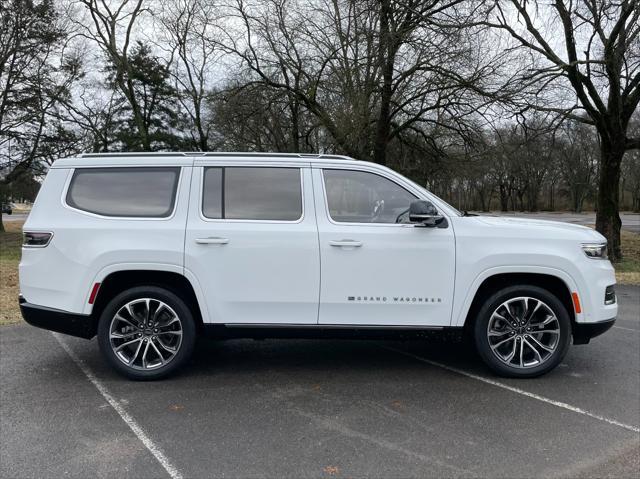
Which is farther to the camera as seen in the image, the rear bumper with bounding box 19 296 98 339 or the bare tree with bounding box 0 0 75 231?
the bare tree with bounding box 0 0 75 231

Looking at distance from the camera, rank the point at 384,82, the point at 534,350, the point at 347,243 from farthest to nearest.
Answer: the point at 384,82
the point at 534,350
the point at 347,243

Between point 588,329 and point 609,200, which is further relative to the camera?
point 609,200

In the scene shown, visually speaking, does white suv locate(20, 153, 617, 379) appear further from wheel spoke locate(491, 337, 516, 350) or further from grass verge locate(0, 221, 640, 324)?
grass verge locate(0, 221, 640, 324)

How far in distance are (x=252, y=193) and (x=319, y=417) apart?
6.55 ft

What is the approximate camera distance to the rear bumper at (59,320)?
4.29 m

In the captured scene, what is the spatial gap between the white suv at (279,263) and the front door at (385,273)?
1cm

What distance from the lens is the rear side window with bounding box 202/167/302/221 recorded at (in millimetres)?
4363

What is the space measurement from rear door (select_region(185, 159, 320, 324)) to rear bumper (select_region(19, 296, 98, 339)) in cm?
106

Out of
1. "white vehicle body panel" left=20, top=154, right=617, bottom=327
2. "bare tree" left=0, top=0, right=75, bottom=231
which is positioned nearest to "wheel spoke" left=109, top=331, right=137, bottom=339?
"white vehicle body panel" left=20, top=154, right=617, bottom=327

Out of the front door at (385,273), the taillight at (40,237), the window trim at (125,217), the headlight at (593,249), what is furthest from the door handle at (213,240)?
the headlight at (593,249)

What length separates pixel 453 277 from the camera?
14.1ft

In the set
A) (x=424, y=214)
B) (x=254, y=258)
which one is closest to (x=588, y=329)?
(x=424, y=214)

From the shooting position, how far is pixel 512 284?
4.47 meters

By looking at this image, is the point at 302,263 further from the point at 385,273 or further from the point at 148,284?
the point at 148,284
